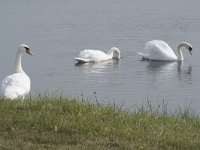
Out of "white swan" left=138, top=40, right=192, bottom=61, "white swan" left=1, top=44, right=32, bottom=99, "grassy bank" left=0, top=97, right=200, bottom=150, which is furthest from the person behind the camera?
"white swan" left=138, top=40, right=192, bottom=61

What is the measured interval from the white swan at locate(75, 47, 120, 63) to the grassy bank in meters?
14.8

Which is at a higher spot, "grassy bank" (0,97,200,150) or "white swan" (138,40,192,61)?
"white swan" (138,40,192,61)

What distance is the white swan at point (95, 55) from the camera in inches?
904

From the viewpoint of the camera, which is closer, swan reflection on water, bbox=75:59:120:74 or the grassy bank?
the grassy bank

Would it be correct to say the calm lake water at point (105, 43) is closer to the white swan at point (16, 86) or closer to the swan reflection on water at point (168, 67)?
the swan reflection on water at point (168, 67)

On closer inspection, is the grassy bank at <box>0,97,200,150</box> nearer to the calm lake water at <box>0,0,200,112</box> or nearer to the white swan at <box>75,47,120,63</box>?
the calm lake water at <box>0,0,200,112</box>

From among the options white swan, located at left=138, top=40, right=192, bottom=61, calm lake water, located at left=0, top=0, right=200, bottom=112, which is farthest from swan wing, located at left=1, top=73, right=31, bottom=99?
white swan, located at left=138, top=40, right=192, bottom=61

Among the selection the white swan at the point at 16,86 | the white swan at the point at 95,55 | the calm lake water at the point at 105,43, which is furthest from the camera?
the white swan at the point at 95,55

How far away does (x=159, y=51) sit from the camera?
82.5 ft

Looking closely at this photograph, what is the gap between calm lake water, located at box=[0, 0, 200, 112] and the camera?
55.6 feet

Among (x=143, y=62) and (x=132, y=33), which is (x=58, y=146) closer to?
(x=143, y=62)

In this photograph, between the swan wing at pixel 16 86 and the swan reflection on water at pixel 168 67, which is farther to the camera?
the swan reflection on water at pixel 168 67

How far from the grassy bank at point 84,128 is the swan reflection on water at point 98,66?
1346 cm

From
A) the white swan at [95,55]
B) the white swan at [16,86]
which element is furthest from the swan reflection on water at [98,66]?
the white swan at [16,86]
